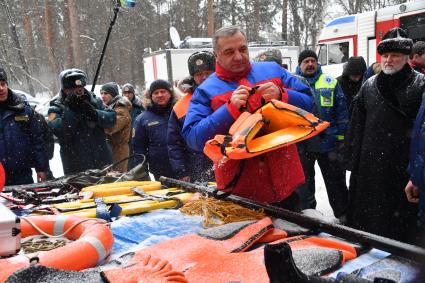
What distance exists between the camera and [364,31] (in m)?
12.8

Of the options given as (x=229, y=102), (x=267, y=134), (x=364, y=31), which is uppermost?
(x=364, y=31)

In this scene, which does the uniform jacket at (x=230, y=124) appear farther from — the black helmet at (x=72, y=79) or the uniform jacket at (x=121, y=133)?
the uniform jacket at (x=121, y=133)

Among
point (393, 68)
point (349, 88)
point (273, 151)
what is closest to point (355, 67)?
point (349, 88)

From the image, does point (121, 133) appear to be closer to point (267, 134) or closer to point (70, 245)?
point (267, 134)

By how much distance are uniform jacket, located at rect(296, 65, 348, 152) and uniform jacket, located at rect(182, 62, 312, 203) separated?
2519 millimetres

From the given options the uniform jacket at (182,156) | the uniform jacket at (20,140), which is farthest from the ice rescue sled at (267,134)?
the uniform jacket at (20,140)

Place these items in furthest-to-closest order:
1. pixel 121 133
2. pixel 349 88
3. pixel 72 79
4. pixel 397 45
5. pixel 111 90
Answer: pixel 111 90
pixel 121 133
pixel 349 88
pixel 72 79
pixel 397 45

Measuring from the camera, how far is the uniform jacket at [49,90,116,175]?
456cm

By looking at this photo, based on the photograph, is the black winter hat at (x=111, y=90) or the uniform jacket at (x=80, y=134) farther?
the black winter hat at (x=111, y=90)

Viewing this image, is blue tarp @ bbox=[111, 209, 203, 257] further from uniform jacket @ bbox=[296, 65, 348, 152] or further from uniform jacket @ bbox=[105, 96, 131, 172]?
uniform jacket @ bbox=[105, 96, 131, 172]

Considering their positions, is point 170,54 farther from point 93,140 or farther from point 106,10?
point 106,10

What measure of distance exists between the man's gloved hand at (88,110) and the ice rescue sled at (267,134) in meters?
2.77

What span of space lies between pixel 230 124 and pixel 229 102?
11 cm

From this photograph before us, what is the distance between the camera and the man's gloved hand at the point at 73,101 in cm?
448
